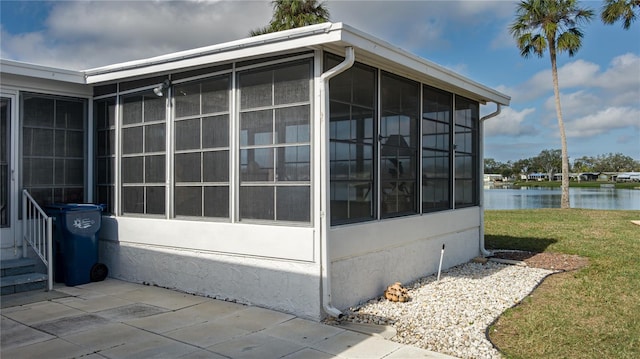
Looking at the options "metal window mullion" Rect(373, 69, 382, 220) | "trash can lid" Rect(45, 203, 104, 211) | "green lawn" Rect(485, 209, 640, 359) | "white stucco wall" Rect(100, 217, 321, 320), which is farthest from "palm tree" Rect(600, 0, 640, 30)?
"trash can lid" Rect(45, 203, 104, 211)

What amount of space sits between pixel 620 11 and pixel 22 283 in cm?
1923

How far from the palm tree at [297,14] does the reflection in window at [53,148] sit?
9.80 meters

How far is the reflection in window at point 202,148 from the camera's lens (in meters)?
4.96

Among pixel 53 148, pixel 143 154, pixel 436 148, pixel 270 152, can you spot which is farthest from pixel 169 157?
pixel 436 148

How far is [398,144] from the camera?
18.0 feet

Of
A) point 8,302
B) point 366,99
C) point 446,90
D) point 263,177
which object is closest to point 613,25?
point 446,90

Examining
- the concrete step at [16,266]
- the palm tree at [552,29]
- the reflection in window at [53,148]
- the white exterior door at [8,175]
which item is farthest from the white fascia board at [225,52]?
Result: the palm tree at [552,29]

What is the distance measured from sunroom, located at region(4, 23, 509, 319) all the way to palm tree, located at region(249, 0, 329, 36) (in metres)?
9.43

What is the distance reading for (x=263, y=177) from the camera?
15.2ft

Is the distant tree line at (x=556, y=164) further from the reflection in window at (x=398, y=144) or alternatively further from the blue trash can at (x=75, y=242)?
the blue trash can at (x=75, y=242)

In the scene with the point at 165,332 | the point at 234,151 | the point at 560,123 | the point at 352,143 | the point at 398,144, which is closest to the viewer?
the point at 165,332

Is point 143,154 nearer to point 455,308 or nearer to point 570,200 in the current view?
point 455,308

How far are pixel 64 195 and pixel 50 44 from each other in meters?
4.40

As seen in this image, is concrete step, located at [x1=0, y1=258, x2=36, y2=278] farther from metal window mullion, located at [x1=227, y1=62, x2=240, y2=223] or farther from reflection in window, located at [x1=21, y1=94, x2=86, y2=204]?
metal window mullion, located at [x1=227, y1=62, x2=240, y2=223]
